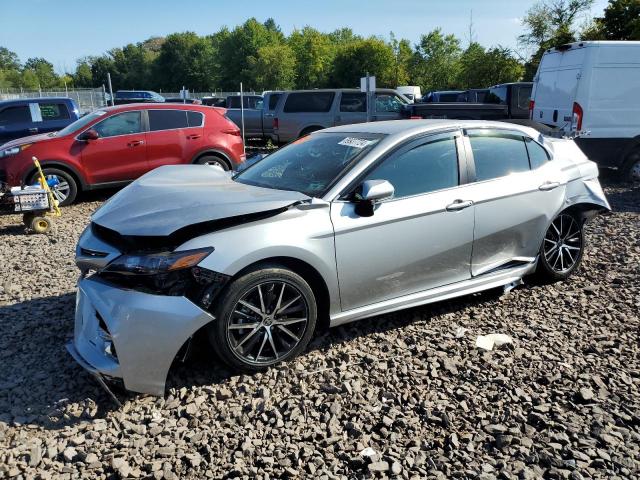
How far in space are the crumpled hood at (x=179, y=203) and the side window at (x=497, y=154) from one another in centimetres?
168

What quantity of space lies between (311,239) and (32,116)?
A: 1092cm

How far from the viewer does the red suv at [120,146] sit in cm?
863

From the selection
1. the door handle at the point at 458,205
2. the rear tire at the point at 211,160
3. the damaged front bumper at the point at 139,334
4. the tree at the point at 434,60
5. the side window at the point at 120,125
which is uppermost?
the tree at the point at 434,60

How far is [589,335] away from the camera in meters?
4.01

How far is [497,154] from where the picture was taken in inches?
178

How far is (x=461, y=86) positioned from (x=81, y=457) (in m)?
43.7

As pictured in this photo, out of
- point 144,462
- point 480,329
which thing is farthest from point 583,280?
point 144,462

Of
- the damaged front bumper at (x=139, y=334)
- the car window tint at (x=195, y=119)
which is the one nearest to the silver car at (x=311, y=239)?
the damaged front bumper at (x=139, y=334)

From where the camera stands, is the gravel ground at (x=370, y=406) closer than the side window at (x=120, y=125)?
Yes

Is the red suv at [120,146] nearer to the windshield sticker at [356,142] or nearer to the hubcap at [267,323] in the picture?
the windshield sticker at [356,142]

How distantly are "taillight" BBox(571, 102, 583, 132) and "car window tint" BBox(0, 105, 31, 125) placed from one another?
37.5 feet

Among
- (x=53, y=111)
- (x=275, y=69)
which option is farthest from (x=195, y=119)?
(x=275, y=69)

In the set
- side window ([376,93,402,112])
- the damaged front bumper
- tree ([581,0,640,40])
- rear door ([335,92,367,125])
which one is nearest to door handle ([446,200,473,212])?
the damaged front bumper

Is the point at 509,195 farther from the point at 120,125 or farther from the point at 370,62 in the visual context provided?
the point at 370,62
